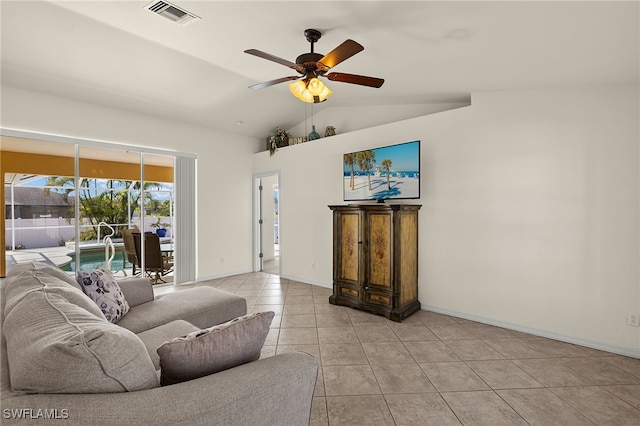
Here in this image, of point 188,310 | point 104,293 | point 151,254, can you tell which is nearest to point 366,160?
point 188,310

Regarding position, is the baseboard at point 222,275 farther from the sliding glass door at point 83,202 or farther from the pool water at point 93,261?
the pool water at point 93,261

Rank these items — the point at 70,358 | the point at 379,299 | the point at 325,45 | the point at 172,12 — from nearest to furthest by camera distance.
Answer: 1. the point at 70,358
2. the point at 172,12
3. the point at 325,45
4. the point at 379,299

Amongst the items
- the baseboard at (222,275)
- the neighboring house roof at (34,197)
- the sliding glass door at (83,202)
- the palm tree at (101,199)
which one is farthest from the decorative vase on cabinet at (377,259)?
the neighboring house roof at (34,197)

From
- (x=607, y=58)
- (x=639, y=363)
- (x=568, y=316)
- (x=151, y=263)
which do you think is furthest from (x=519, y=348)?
(x=151, y=263)

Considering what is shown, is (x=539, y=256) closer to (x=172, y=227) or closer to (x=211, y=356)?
(x=211, y=356)

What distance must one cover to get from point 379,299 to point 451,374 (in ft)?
4.65

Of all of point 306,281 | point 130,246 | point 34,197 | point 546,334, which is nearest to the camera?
point 546,334

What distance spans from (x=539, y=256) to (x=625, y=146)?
1251 millimetres

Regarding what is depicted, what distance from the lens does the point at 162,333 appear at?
84.3 inches

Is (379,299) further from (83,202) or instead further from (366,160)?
(83,202)

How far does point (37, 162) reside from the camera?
4.11 m

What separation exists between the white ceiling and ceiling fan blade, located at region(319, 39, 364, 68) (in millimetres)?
379

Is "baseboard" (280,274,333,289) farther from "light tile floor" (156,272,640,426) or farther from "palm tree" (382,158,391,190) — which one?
"palm tree" (382,158,391,190)

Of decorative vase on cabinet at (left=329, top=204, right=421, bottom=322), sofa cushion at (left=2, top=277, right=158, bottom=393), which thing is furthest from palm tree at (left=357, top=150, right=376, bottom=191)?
sofa cushion at (left=2, top=277, right=158, bottom=393)
